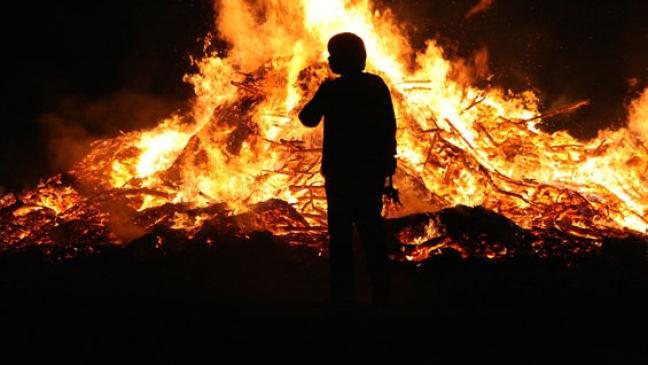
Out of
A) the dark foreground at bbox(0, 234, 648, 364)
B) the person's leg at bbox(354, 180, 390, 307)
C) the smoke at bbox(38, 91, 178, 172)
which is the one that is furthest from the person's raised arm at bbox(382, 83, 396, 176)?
the smoke at bbox(38, 91, 178, 172)

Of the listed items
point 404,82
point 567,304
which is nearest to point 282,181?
point 404,82

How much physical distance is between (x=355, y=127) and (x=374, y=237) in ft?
2.63

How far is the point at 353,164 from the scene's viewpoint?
3.11 m

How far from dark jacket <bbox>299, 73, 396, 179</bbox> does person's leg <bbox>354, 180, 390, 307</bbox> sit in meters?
0.13

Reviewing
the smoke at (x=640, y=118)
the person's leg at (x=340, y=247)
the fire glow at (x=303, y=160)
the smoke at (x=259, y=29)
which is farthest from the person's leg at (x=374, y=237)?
the smoke at (x=640, y=118)

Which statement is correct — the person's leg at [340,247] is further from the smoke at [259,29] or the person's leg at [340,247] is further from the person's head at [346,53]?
the smoke at [259,29]

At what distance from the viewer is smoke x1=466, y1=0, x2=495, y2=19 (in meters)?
10.6

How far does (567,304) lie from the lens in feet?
11.1

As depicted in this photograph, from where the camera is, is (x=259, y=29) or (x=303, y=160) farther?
(x=259, y=29)

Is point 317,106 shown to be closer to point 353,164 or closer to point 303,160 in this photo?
point 353,164

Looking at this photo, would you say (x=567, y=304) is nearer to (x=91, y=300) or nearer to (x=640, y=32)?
(x=91, y=300)

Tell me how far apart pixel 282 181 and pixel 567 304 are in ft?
13.6

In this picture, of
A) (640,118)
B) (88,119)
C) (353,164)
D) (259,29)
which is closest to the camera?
(353,164)

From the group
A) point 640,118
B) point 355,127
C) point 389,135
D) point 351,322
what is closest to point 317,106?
point 355,127
